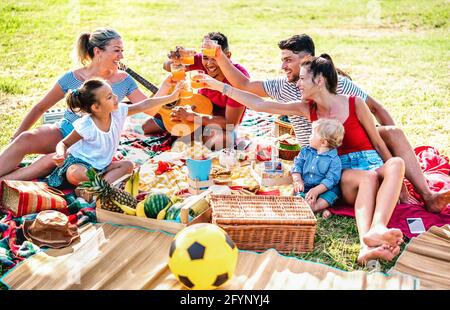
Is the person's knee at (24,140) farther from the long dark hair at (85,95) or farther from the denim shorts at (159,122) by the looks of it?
the denim shorts at (159,122)

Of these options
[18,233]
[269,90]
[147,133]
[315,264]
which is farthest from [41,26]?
[315,264]

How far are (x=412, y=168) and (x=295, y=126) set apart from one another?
3.33 feet

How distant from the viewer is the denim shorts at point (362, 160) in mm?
4027

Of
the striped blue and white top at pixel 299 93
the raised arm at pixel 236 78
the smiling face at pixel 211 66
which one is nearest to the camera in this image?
the striped blue and white top at pixel 299 93

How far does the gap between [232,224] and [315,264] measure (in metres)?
0.58

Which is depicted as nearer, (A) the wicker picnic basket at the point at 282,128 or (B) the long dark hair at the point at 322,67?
(B) the long dark hair at the point at 322,67

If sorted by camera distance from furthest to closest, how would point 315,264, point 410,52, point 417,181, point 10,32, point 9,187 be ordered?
point 10,32 < point 410,52 < point 417,181 < point 9,187 < point 315,264

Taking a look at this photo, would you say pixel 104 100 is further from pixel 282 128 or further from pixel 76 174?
pixel 282 128

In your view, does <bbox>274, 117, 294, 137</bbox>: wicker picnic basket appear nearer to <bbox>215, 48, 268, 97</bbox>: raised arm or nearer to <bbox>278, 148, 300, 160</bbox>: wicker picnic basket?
<bbox>278, 148, 300, 160</bbox>: wicker picnic basket

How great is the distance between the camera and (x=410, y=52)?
10148 mm

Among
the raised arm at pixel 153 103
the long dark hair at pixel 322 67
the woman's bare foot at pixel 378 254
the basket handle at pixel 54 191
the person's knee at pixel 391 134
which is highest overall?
the long dark hair at pixel 322 67

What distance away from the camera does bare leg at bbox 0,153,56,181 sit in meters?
4.27

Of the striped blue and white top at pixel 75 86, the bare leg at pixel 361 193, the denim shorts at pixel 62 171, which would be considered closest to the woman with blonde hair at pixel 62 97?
the striped blue and white top at pixel 75 86

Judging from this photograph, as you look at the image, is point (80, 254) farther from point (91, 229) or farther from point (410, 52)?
point (410, 52)
